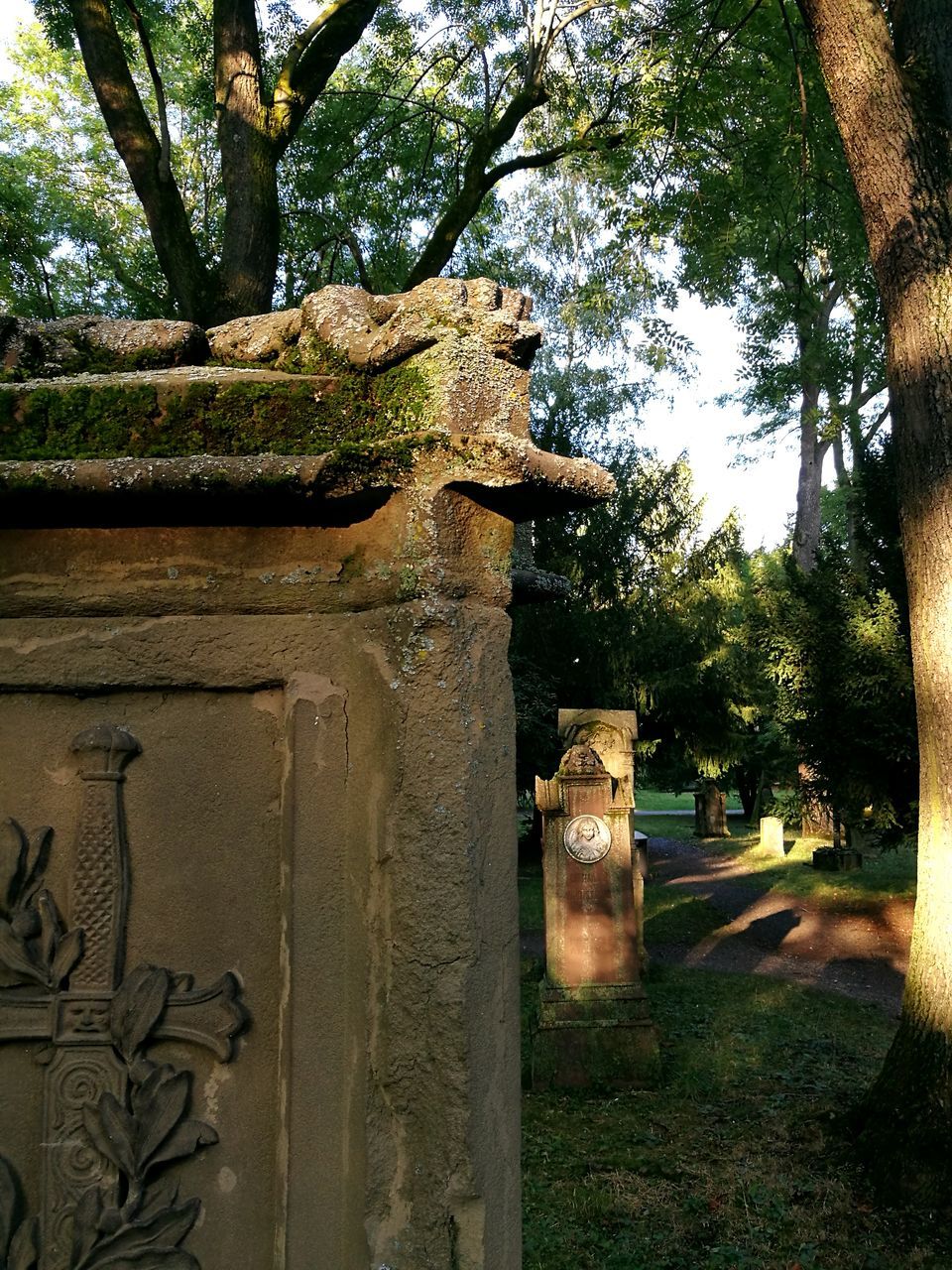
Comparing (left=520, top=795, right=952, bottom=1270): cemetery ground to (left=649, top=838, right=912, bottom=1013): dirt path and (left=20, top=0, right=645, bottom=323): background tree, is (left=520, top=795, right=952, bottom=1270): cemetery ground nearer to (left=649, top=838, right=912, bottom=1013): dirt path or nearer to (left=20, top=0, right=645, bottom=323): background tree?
(left=649, top=838, right=912, bottom=1013): dirt path

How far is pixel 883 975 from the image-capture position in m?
10.5

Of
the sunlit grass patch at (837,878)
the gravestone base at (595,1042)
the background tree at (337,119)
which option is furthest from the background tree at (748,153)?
the sunlit grass patch at (837,878)

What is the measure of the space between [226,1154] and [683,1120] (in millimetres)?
5306

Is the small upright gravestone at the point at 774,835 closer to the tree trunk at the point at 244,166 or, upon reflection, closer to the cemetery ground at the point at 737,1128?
the cemetery ground at the point at 737,1128

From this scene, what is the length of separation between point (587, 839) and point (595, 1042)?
5.10 ft

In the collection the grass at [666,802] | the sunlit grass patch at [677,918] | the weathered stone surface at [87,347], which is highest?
the weathered stone surface at [87,347]

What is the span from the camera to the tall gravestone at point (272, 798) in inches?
67.7

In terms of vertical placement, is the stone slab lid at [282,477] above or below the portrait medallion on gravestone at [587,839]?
above

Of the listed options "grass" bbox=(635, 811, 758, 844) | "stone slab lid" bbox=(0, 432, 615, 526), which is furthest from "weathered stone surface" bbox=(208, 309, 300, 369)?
"grass" bbox=(635, 811, 758, 844)

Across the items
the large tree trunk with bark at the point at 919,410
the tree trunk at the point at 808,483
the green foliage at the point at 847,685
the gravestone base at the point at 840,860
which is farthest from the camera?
the tree trunk at the point at 808,483

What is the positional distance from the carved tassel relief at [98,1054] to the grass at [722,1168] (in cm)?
308

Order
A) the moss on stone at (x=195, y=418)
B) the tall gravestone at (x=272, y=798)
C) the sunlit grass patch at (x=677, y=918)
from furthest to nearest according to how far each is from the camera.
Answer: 1. the sunlit grass patch at (x=677, y=918)
2. the moss on stone at (x=195, y=418)
3. the tall gravestone at (x=272, y=798)

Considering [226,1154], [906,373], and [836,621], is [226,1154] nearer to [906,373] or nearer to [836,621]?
[906,373]

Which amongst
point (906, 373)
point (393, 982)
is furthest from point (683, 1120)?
point (393, 982)
